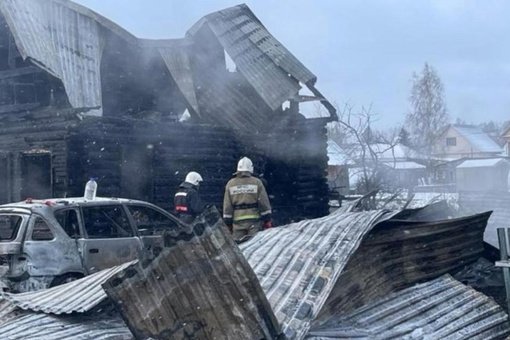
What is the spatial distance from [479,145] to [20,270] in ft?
227

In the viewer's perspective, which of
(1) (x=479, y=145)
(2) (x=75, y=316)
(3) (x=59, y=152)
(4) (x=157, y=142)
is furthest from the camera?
(1) (x=479, y=145)

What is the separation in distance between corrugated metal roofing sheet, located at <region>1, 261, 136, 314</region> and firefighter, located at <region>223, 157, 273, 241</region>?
3.32m

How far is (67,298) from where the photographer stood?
16.8 feet

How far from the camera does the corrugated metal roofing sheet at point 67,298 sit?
4.79 meters

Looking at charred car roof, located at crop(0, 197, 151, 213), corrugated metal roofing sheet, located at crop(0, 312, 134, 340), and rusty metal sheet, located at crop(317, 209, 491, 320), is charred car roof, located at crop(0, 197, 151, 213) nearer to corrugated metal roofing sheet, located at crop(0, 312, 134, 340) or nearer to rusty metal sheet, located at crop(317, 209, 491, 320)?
corrugated metal roofing sheet, located at crop(0, 312, 134, 340)

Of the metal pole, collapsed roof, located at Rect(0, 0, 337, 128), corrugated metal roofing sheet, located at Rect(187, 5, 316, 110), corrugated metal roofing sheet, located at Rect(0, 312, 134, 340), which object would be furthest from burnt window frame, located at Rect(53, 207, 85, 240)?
corrugated metal roofing sheet, located at Rect(187, 5, 316, 110)

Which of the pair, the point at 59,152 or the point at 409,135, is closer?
the point at 59,152

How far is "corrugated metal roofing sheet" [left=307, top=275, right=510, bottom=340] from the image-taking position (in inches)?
198

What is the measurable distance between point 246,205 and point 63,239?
2571mm

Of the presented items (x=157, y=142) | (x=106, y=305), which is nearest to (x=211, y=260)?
(x=106, y=305)

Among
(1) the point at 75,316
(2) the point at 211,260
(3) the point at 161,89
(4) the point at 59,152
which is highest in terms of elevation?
(3) the point at 161,89

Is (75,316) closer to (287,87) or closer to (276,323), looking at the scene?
(276,323)

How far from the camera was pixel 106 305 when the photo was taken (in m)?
4.79

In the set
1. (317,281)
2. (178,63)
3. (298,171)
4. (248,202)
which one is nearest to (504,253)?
(317,281)
